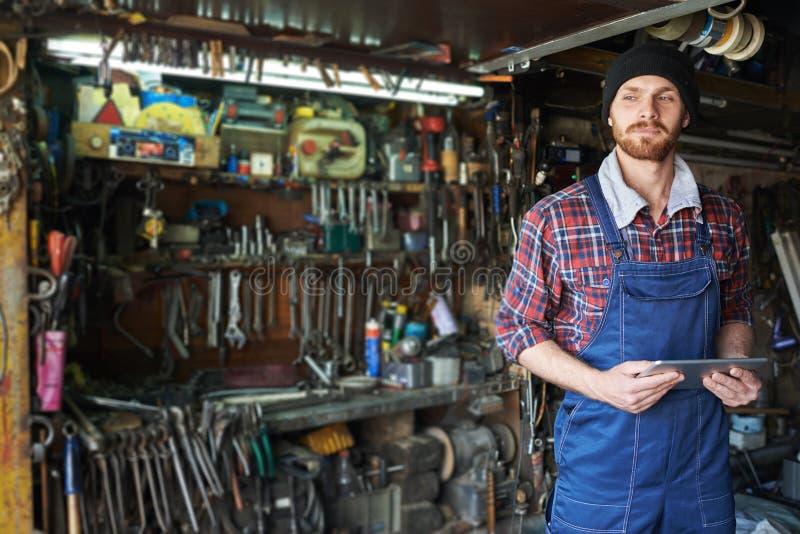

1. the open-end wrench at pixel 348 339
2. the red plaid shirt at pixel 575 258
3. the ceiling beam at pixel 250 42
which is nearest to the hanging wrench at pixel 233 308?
the open-end wrench at pixel 348 339

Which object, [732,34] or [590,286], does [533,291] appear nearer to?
[590,286]

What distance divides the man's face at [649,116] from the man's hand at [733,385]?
0.56 metres

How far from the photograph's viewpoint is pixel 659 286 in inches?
67.9

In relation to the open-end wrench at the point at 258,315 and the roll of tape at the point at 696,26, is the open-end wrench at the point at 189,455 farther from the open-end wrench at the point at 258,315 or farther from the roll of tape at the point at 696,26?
the roll of tape at the point at 696,26

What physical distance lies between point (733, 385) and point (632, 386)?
10.0 inches

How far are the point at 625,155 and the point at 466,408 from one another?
2.78m

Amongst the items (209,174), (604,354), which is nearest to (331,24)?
(209,174)

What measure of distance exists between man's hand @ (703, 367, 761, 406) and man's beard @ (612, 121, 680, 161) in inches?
21.9

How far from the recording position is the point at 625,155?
6.09 feet

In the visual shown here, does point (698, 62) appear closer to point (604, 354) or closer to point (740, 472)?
point (604, 354)

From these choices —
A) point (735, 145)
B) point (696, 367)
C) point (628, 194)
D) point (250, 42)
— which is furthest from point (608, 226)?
point (735, 145)

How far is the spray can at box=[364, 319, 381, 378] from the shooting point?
4.25 m

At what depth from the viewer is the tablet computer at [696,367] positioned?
156 cm

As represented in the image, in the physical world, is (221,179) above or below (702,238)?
above
